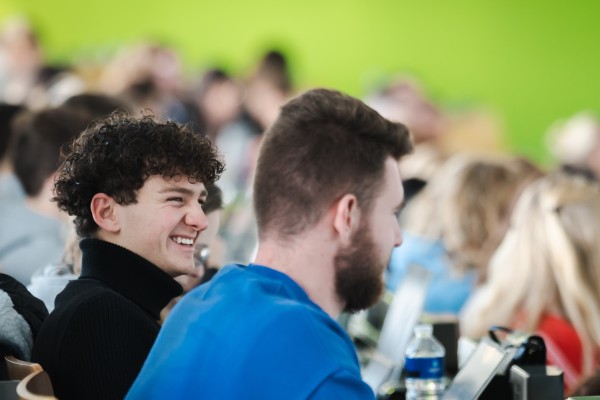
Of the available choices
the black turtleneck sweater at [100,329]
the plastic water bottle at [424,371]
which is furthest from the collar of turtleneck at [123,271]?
the plastic water bottle at [424,371]

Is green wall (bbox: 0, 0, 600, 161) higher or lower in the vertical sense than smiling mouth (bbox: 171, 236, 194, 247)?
lower

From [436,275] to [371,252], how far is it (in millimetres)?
2066

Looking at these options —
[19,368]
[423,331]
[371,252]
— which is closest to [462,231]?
[423,331]

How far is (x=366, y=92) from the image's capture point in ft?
31.5

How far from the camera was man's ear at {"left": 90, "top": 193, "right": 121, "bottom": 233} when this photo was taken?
1843mm

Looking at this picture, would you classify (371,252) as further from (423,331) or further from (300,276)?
(423,331)

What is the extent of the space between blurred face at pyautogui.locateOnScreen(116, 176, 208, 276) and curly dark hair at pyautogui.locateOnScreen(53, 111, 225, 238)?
0.06 ft

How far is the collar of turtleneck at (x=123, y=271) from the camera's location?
72.2 inches

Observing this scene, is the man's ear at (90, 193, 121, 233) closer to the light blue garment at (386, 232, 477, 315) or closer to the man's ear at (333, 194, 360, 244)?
the man's ear at (333, 194, 360, 244)

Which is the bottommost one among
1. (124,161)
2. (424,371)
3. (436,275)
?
(436,275)

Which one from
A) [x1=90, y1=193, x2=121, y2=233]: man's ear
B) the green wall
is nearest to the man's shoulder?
[x1=90, y1=193, x2=121, y2=233]: man's ear

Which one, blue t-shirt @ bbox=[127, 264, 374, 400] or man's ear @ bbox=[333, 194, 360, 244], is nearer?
blue t-shirt @ bbox=[127, 264, 374, 400]

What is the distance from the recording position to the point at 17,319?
5.99ft

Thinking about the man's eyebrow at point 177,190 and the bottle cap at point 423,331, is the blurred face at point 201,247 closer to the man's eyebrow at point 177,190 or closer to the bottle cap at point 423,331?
the man's eyebrow at point 177,190
